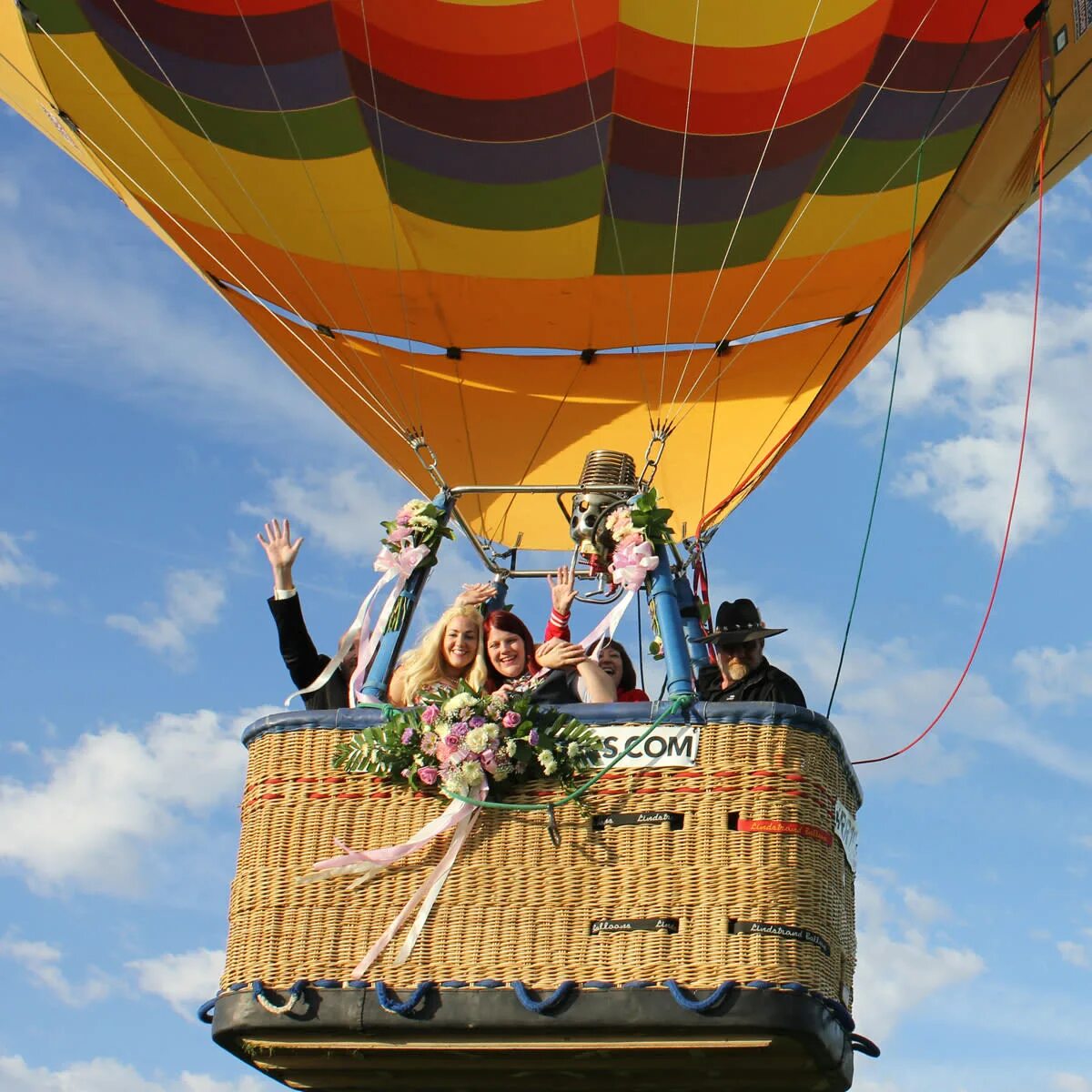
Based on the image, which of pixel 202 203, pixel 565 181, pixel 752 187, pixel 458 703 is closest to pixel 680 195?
pixel 752 187

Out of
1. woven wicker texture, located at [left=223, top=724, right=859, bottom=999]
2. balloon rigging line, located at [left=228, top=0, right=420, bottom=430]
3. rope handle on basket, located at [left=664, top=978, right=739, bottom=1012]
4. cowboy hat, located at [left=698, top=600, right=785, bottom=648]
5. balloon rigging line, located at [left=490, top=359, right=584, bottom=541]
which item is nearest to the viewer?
rope handle on basket, located at [left=664, top=978, right=739, bottom=1012]

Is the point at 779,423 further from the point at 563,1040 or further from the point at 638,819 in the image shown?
the point at 563,1040

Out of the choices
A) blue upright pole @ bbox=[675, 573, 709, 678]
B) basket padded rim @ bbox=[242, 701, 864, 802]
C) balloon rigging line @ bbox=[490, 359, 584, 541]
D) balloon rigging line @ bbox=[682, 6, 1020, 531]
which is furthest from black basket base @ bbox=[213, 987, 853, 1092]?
balloon rigging line @ bbox=[490, 359, 584, 541]

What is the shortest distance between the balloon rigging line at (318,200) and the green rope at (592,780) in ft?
11.5

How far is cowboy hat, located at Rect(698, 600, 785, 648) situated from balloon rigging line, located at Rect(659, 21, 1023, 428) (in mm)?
2514

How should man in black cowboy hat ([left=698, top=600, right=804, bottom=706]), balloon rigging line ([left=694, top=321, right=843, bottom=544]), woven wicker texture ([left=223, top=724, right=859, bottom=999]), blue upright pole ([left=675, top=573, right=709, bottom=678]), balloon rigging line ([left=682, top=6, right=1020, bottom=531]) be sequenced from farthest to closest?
balloon rigging line ([left=694, top=321, right=843, bottom=544])
balloon rigging line ([left=682, top=6, right=1020, bottom=531])
blue upright pole ([left=675, top=573, right=709, bottom=678])
man in black cowboy hat ([left=698, top=600, right=804, bottom=706])
woven wicker texture ([left=223, top=724, right=859, bottom=999])

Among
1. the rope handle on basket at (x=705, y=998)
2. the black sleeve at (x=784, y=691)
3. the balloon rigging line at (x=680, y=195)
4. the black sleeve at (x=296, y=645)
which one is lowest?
the rope handle on basket at (x=705, y=998)

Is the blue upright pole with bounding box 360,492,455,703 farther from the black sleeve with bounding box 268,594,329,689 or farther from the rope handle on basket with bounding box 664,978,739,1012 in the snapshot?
the rope handle on basket with bounding box 664,978,739,1012

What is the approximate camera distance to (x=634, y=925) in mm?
3619

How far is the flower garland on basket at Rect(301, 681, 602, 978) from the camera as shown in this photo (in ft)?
12.3

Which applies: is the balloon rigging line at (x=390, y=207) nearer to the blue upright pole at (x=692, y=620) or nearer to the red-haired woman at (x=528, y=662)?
the blue upright pole at (x=692, y=620)

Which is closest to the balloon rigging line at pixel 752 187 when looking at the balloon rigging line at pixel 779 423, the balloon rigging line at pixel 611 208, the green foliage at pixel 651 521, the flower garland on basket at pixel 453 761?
the balloon rigging line at pixel 611 208

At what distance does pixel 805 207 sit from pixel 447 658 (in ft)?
11.5

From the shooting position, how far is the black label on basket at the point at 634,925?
3.60 metres
